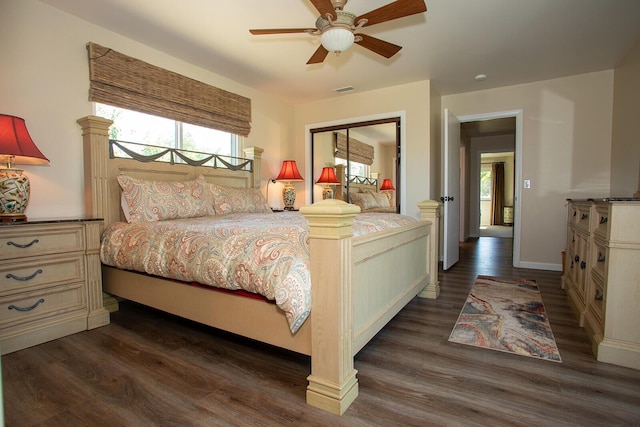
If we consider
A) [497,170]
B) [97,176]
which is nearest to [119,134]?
[97,176]

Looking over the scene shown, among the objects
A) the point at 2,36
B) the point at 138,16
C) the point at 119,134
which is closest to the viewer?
the point at 2,36

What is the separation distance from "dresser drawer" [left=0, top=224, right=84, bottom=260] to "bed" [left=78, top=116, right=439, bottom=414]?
0.32 metres

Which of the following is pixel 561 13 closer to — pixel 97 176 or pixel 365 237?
pixel 365 237

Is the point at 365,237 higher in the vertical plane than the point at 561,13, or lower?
lower

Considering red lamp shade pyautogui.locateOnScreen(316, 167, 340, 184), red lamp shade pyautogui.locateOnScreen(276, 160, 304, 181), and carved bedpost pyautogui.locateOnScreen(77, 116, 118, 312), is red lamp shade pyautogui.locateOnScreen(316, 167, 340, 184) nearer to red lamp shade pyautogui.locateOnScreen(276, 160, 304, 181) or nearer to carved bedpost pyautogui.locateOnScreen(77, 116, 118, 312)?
red lamp shade pyautogui.locateOnScreen(276, 160, 304, 181)

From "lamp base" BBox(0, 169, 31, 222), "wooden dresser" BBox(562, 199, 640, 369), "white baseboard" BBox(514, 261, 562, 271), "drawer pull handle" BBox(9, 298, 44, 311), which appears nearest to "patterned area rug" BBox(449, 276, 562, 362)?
"wooden dresser" BBox(562, 199, 640, 369)

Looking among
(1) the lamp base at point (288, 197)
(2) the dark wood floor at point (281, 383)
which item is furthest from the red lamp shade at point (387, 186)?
(2) the dark wood floor at point (281, 383)

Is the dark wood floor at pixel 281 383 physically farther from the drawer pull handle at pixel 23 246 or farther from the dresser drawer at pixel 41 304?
the drawer pull handle at pixel 23 246

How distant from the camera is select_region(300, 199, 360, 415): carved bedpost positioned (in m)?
1.43

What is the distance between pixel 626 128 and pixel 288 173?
3745 mm

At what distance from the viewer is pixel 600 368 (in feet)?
5.91

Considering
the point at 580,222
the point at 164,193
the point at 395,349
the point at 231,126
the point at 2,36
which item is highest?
the point at 2,36

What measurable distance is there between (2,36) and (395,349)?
11.1ft

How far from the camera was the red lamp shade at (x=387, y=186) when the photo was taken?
14.4 feet
